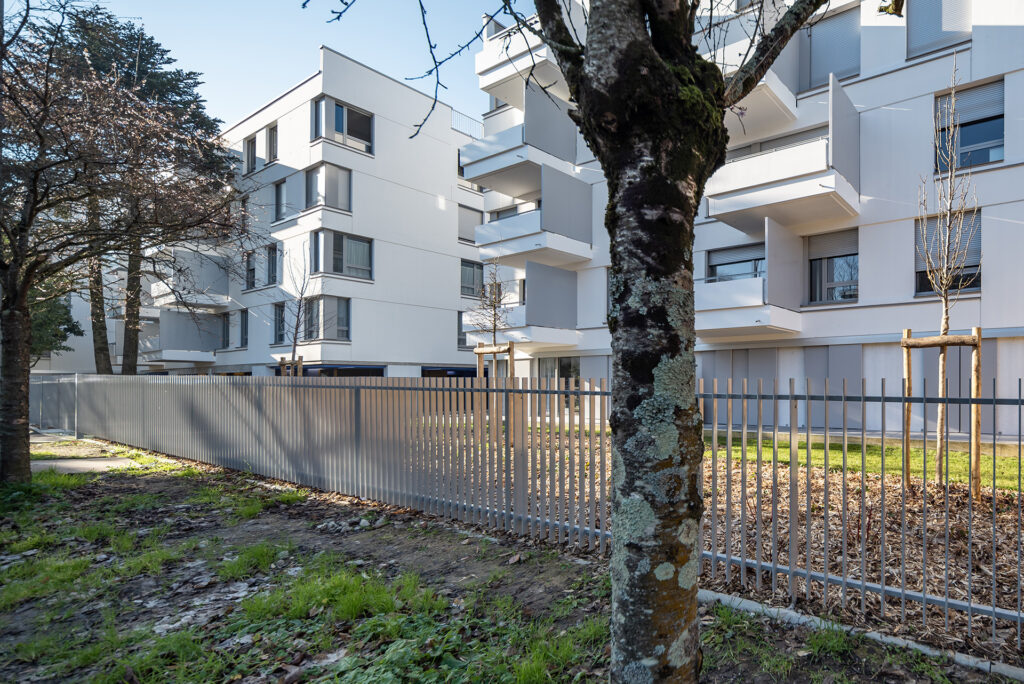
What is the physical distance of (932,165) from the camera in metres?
13.9

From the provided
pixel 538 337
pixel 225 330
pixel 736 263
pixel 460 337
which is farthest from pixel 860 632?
pixel 225 330

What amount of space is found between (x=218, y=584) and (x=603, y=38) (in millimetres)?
5554

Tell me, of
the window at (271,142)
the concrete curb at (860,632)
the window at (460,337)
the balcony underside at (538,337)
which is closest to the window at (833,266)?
the balcony underside at (538,337)

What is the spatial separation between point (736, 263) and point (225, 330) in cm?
2636

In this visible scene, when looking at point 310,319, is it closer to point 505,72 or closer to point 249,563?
point 505,72

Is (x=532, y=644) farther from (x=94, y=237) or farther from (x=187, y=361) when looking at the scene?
(x=187, y=361)

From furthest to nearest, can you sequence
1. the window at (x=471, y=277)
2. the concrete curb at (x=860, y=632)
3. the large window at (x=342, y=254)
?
the window at (x=471, y=277), the large window at (x=342, y=254), the concrete curb at (x=860, y=632)

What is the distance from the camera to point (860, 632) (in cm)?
391

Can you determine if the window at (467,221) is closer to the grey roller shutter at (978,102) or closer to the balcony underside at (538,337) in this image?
the balcony underside at (538,337)

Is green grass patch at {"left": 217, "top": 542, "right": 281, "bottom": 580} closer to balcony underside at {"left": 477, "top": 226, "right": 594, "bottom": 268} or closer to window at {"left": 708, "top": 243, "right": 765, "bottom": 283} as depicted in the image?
window at {"left": 708, "top": 243, "right": 765, "bottom": 283}

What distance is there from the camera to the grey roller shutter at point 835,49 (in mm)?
15398

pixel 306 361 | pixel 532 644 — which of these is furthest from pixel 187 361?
pixel 532 644

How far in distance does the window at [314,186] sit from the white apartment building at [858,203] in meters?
11.9

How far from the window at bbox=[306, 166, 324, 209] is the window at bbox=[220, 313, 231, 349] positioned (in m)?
9.12
